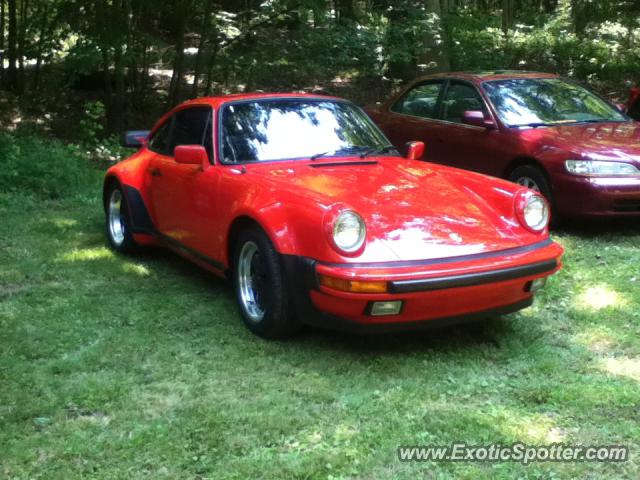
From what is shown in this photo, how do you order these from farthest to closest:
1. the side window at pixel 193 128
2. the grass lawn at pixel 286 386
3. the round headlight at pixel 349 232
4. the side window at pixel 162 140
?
the side window at pixel 162 140
the side window at pixel 193 128
the round headlight at pixel 349 232
the grass lawn at pixel 286 386

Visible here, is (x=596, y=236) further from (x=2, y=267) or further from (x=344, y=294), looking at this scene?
(x=2, y=267)

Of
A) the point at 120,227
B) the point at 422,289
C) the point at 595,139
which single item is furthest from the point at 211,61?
the point at 422,289

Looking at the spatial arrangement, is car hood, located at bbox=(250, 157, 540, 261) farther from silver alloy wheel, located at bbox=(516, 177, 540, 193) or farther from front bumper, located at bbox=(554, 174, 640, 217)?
silver alloy wheel, located at bbox=(516, 177, 540, 193)

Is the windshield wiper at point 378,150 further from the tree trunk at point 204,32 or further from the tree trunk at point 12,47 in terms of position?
the tree trunk at point 12,47

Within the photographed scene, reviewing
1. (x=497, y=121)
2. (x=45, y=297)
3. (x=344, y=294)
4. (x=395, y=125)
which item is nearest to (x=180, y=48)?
(x=395, y=125)

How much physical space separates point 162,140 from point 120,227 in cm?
100

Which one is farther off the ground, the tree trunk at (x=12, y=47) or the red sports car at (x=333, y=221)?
the tree trunk at (x=12, y=47)

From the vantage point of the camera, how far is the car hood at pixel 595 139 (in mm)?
6277

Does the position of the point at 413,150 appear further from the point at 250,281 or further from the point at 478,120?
the point at 478,120

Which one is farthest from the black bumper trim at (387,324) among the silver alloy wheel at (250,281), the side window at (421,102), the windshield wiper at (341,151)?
the side window at (421,102)

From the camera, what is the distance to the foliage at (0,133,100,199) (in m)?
8.88

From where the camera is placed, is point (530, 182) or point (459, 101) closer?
point (530, 182)

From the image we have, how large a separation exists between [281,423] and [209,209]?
1.95m

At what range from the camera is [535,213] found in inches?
169
